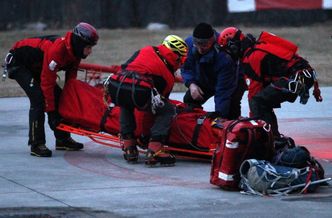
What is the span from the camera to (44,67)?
33.1 ft

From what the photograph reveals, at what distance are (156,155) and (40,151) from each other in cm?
137

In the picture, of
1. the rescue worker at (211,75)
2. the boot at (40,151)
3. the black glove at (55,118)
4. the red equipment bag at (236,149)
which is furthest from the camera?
the black glove at (55,118)

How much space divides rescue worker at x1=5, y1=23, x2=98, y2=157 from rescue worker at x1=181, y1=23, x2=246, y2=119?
1097mm

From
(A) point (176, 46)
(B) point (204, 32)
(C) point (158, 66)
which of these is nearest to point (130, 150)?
(C) point (158, 66)

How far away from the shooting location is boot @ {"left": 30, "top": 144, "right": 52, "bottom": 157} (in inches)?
399

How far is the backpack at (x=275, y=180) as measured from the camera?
797 centimetres

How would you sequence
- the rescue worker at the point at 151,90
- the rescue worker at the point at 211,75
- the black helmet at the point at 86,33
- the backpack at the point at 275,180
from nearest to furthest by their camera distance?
the backpack at the point at 275,180
the rescue worker at the point at 151,90
the rescue worker at the point at 211,75
the black helmet at the point at 86,33

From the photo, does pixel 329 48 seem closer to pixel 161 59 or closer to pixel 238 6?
pixel 238 6

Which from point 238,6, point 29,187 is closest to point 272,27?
point 238,6

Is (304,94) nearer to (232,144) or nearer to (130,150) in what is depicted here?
(130,150)

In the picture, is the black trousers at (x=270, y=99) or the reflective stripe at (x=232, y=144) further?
the black trousers at (x=270, y=99)

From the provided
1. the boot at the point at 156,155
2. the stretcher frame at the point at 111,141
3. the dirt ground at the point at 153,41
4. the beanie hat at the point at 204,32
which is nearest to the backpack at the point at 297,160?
the stretcher frame at the point at 111,141

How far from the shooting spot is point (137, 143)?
9.93m

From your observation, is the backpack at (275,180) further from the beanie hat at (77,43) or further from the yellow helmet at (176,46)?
the beanie hat at (77,43)
